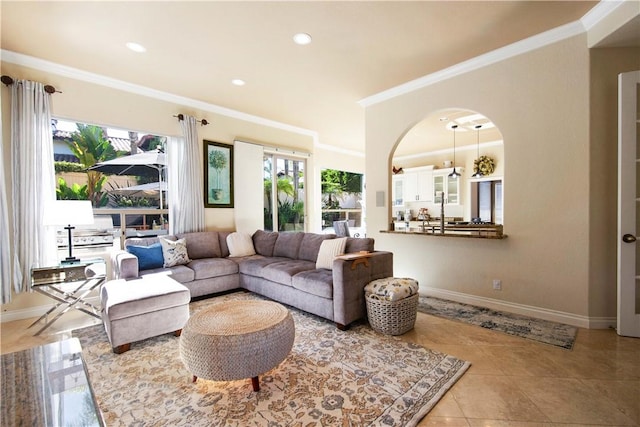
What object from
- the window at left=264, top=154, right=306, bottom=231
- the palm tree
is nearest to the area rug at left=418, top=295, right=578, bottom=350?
the window at left=264, top=154, right=306, bottom=231

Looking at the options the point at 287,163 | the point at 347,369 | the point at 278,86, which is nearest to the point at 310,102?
the point at 278,86

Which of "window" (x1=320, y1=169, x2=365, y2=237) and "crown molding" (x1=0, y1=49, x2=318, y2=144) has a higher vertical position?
"crown molding" (x1=0, y1=49, x2=318, y2=144)

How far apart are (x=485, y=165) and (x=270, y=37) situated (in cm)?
577

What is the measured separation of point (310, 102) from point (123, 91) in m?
2.58

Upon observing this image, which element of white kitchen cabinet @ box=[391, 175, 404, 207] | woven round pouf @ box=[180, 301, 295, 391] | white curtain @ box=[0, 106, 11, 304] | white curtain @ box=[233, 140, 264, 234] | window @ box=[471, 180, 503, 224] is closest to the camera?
woven round pouf @ box=[180, 301, 295, 391]

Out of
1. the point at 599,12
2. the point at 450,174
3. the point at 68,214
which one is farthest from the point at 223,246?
the point at 450,174

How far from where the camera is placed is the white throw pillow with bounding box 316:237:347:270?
10.7 ft

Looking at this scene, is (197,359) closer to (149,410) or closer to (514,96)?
Answer: (149,410)

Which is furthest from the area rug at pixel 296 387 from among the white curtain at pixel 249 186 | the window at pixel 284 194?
the window at pixel 284 194

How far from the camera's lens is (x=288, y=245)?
4.10m

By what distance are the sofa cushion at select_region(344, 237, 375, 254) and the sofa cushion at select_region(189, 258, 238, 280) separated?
166cm

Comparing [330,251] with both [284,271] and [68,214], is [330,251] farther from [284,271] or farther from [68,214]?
[68,214]

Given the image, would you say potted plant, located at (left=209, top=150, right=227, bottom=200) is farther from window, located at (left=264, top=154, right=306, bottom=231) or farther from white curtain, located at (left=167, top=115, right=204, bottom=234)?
window, located at (left=264, top=154, right=306, bottom=231)

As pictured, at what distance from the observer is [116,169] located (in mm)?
4320
